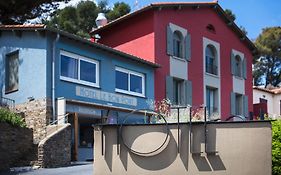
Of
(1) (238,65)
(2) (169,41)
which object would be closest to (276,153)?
(2) (169,41)

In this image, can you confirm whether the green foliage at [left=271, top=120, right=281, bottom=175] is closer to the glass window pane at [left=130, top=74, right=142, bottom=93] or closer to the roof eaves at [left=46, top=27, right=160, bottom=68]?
the roof eaves at [left=46, top=27, right=160, bottom=68]

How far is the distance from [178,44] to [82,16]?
1617 centimetres

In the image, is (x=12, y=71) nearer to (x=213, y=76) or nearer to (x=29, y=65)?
(x=29, y=65)

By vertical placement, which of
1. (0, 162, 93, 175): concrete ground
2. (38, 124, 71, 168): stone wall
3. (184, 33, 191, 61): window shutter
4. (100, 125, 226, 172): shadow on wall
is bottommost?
(0, 162, 93, 175): concrete ground

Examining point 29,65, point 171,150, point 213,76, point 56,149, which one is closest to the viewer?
point 171,150

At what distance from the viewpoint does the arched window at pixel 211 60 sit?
98.8ft

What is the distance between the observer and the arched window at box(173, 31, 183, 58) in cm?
2731

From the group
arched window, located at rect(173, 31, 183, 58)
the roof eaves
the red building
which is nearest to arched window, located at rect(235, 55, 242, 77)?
the red building

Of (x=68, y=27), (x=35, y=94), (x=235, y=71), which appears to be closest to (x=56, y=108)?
(x=35, y=94)

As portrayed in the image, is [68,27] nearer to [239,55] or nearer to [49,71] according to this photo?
[239,55]

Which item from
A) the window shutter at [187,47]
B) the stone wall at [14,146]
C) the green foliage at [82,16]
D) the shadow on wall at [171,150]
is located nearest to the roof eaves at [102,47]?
the window shutter at [187,47]

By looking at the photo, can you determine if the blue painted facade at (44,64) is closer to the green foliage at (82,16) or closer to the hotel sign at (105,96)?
the hotel sign at (105,96)

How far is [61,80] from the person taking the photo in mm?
19328

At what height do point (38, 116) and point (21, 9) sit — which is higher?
point (21, 9)
